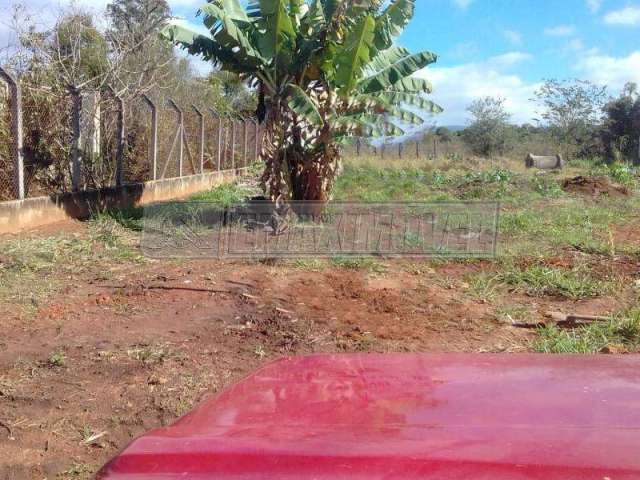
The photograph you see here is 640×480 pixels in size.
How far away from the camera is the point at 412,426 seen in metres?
1.64

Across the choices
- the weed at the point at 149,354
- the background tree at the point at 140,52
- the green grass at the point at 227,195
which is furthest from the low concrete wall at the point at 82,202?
the weed at the point at 149,354

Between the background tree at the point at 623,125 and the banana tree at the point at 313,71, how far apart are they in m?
28.6

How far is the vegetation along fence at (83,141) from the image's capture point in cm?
971


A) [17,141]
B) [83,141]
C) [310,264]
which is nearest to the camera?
[310,264]

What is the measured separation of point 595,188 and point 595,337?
13616mm

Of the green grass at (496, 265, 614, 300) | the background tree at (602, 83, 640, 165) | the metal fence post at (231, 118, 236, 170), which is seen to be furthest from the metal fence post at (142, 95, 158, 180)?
the background tree at (602, 83, 640, 165)

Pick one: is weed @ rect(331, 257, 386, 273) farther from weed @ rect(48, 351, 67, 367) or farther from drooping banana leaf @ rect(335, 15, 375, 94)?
weed @ rect(48, 351, 67, 367)

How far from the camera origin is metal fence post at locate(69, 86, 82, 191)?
10.8 meters

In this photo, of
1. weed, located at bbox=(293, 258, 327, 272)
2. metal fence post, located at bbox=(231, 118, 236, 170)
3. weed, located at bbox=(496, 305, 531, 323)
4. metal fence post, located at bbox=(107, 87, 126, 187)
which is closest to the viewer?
weed, located at bbox=(496, 305, 531, 323)

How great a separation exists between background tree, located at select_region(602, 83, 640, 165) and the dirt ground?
3127 cm

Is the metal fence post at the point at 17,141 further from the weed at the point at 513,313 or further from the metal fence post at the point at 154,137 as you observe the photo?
the weed at the point at 513,313

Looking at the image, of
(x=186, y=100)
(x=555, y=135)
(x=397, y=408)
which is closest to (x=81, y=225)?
(x=397, y=408)

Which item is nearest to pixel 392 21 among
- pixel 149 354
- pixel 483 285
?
pixel 483 285

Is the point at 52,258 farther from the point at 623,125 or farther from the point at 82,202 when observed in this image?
the point at 623,125
